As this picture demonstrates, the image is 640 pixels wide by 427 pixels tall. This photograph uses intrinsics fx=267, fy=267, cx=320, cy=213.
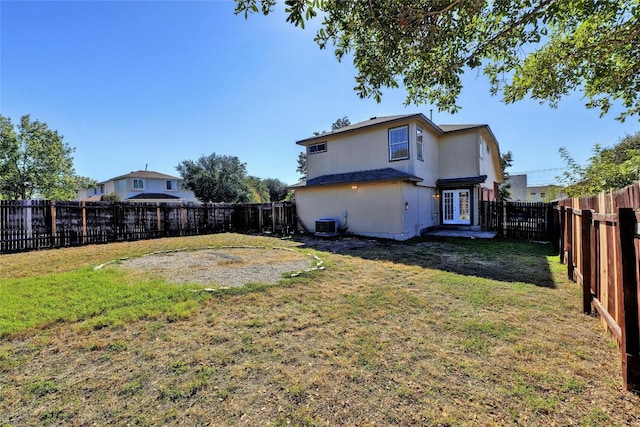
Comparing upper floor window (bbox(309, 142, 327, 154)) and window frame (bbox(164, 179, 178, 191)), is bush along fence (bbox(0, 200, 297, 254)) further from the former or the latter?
window frame (bbox(164, 179, 178, 191))

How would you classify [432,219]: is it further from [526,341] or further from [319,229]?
[526,341]

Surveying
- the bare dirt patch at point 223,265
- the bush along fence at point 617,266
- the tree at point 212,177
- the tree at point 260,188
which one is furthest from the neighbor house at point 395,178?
the tree at point 260,188

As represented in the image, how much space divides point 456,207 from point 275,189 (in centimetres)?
3622

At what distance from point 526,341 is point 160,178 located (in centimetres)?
3884

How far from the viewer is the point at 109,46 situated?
403 inches

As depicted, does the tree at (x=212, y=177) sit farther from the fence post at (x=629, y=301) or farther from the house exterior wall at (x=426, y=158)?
the fence post at (x=629, y=301)

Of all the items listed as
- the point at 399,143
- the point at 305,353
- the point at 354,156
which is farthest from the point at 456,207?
the point at 305,353

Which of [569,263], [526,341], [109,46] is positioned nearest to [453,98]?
[569,263]

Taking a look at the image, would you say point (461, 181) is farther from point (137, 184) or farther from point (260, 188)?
point (260, 188)

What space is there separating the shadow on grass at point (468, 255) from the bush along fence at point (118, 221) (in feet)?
24.0

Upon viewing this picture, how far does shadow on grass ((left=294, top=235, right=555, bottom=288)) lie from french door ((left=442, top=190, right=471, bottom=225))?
310 cm

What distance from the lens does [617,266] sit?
2367 mm

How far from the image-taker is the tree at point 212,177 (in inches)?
1246

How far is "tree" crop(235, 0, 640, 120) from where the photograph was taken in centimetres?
391
